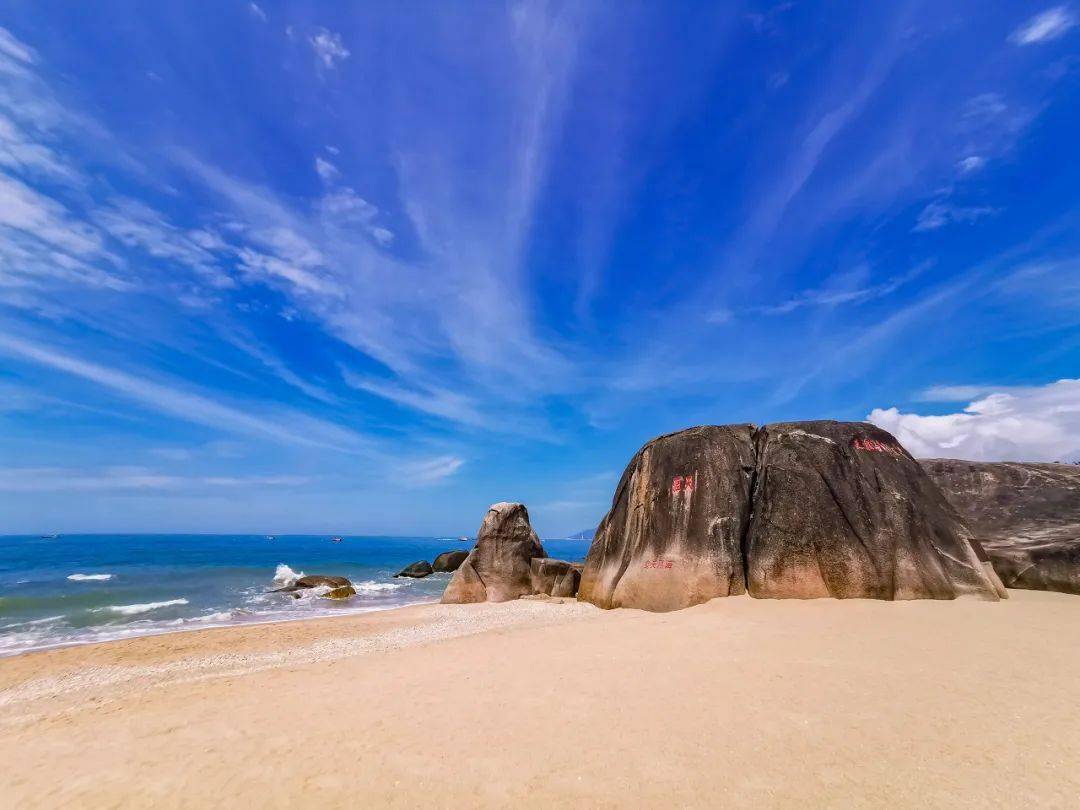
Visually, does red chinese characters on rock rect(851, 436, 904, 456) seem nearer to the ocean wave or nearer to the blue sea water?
the blue sea water

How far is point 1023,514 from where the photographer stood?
16844 millimetres

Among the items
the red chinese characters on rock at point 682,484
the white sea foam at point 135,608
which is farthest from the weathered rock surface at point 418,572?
the red chinese characters on rock at point 682,484

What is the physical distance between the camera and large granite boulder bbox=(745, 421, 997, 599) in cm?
1288

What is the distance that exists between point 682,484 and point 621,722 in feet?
36.1

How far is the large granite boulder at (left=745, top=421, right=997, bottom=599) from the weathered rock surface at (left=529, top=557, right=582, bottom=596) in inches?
422

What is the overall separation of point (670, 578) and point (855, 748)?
9884 millimetres

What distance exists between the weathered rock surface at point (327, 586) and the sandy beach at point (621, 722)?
19.9m

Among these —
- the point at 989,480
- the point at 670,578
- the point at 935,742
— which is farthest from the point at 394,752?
the point at 989,480

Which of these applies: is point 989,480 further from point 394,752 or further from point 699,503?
point 394,752

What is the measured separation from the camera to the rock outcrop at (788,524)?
515 inches

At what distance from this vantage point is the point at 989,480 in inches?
723

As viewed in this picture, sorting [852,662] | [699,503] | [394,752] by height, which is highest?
[699,503]

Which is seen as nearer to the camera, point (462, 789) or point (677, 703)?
point (462, 789)

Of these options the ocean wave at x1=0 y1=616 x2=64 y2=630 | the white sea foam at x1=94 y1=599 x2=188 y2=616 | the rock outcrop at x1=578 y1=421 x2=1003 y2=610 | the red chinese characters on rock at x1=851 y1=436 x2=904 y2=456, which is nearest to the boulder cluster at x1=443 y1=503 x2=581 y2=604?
the rock outcrop at x1=578 y1=421 x2=1003 y2=610
